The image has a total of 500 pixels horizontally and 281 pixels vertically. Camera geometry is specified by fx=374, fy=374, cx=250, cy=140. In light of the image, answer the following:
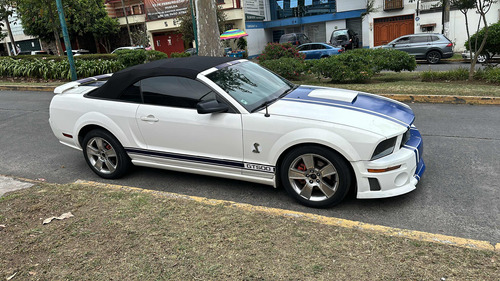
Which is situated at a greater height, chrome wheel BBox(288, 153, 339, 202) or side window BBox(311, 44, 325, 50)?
side window BBox(311, 44, 325, 50)

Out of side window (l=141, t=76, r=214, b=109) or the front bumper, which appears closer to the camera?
the front bumper

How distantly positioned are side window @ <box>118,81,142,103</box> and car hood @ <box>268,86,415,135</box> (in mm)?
1737

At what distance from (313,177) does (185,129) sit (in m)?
1.57

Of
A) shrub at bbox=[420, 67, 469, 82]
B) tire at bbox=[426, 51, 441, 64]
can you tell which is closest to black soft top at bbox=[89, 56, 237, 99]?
shrub at bbox=[420, 67, 469, 82]

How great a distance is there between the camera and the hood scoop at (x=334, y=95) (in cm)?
435

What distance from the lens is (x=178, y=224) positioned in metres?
3.49

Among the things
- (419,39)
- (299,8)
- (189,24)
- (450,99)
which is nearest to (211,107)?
(450,99)

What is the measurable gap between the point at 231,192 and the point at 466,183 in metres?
2.79

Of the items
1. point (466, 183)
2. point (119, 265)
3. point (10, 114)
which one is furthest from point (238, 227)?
point (10, 114)

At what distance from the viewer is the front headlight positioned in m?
3.67

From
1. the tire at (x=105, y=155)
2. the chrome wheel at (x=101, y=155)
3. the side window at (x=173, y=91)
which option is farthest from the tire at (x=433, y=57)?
the chrome wheel at (x=101, y=155)

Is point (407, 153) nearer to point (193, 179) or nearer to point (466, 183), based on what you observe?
point (466, 183)

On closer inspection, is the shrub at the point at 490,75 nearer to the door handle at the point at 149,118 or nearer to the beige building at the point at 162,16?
the door handle at the point at 149,118

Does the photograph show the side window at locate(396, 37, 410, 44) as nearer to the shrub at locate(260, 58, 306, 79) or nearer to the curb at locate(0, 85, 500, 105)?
the shrub at locate(260, 58, 306, 79)
